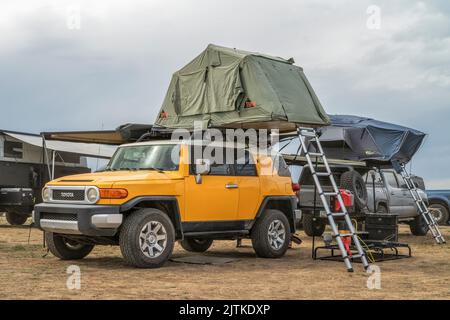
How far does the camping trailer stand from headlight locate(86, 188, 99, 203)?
9250 mm

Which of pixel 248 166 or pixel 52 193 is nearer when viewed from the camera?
pixel 52 193

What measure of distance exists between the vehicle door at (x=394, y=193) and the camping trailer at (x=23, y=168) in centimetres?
887

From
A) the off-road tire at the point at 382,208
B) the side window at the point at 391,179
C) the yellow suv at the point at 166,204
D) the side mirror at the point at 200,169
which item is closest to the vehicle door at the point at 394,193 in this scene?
the side window at the point at 391,179

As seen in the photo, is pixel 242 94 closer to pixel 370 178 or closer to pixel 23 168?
pixel 370 178

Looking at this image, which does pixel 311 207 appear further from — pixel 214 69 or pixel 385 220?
pixel 214 69

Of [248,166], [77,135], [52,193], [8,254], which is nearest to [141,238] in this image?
[52,193]

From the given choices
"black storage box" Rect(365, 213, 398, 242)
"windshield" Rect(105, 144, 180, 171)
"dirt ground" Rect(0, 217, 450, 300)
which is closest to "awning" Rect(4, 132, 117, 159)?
"dirt ground" Rect(0, 217, 450, 300)

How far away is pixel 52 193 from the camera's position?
9.32 metres

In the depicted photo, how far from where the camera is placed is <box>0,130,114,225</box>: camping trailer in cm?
1817

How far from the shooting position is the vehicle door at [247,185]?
10.3 m

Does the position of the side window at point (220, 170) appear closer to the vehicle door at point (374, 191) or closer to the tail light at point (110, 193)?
the tail light at point (110, 193)
